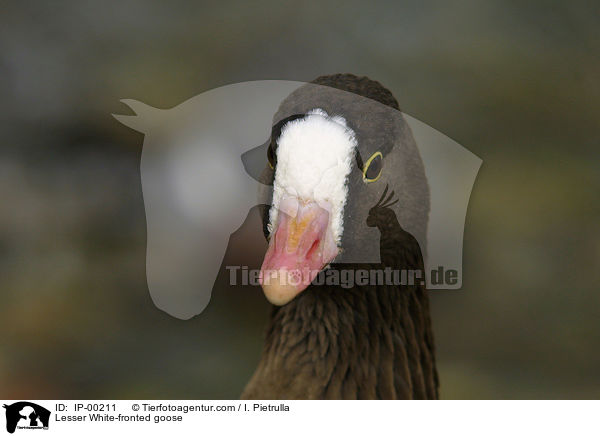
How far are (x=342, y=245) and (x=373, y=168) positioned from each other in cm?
14

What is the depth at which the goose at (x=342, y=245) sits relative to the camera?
0.94 meters

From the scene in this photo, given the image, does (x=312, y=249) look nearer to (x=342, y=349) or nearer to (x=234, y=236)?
(x=342, y=349)

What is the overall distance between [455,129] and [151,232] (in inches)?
34.2

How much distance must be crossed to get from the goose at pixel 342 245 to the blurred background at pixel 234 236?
40cm

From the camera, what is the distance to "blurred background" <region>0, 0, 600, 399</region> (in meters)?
1.49
